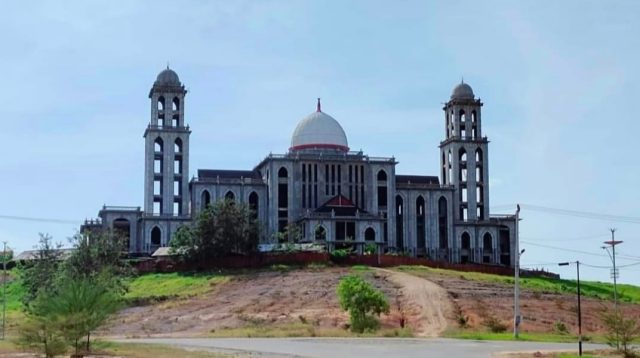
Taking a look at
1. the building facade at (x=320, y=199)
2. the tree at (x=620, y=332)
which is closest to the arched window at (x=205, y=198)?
the building facade at (x=320, y=199)

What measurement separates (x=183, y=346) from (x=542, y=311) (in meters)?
35.3

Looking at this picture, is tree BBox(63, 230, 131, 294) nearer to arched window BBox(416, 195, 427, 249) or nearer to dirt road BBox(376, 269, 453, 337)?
Result: dirt road BBox(376, 269, 453, 337)

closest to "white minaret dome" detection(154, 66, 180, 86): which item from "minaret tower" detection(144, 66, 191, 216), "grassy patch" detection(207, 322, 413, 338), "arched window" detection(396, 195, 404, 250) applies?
"minaret tower" detection(144, 66, 191, 216)

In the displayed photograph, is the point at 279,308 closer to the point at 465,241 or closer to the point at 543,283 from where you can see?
the point at 543,283

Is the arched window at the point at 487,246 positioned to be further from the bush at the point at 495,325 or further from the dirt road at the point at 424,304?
the bush at the point at 495,325

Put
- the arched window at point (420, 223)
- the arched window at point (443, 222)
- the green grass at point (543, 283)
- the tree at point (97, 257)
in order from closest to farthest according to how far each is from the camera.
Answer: the tree at point (97, 257) < the green grass at point (543, 283) < the arched window at point (420, 223) < the arched window at point (443, 222)

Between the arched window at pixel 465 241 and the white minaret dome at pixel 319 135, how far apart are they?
18.4 metres

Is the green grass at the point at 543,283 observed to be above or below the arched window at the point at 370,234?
below

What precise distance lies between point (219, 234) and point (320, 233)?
715 inches

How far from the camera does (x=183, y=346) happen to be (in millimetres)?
51031

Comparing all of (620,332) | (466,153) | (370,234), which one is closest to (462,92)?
(466,153)

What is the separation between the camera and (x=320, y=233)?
109 meters

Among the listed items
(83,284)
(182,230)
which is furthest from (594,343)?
(182,230)

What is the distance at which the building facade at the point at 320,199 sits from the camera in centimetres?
11069
